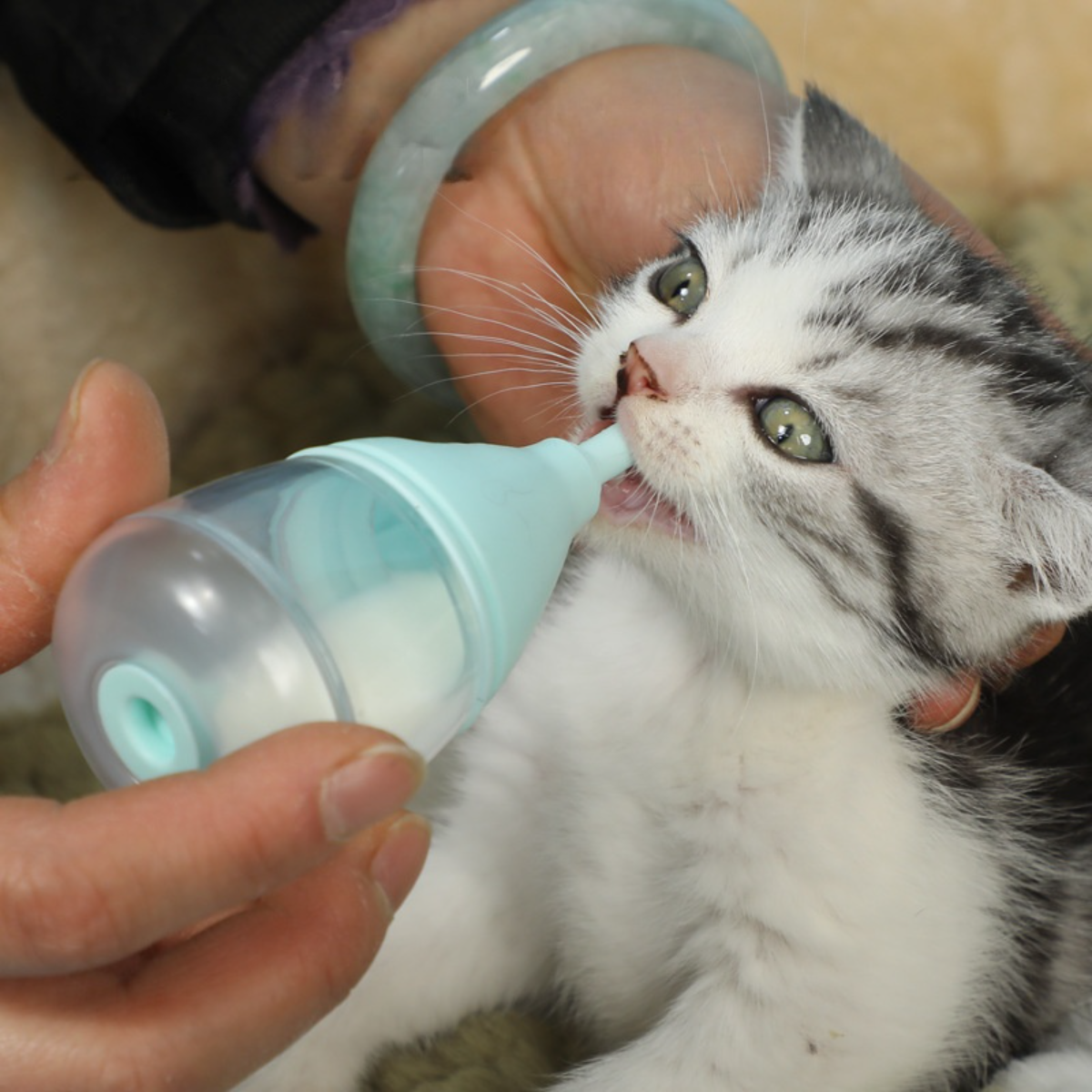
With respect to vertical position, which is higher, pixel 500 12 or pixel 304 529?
pixel 500 12

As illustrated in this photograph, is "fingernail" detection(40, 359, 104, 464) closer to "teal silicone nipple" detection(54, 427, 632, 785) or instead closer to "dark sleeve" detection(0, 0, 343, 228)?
"teal silicone nipple" detection(54, 427, 632, 785)

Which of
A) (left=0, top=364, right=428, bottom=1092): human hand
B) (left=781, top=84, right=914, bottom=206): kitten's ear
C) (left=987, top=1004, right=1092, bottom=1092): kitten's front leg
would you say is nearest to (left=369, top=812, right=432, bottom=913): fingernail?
(left=0, top=364, right=428, bottom=1092): human hand

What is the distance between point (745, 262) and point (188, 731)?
1.84 feet

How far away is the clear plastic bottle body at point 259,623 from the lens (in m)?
0.54

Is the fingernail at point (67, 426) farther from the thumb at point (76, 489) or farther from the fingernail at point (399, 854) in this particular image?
the fingernail at point (399, 854)

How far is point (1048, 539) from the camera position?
31.9 inches

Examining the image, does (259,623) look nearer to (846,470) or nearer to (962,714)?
(846,470)

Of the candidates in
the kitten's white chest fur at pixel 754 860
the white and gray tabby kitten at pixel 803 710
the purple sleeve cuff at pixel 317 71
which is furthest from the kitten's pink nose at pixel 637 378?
the purple sleeve cuff at pixel 317 71

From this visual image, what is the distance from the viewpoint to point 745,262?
90cm

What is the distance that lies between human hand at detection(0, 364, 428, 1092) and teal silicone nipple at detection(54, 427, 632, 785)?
0.04 m

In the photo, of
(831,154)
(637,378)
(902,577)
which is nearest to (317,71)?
(831,154)

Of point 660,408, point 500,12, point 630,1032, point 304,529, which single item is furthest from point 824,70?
point 304,529

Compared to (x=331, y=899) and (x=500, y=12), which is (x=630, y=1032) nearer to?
(x=331, y=899)

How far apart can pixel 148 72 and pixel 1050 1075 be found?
4.26 feet
